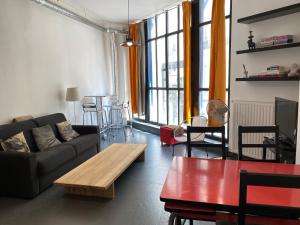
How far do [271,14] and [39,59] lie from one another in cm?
381

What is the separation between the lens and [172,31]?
5.71m

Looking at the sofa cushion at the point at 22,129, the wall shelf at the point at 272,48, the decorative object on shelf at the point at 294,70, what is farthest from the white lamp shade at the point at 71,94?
the decorative object on shelf at the point at 294,70

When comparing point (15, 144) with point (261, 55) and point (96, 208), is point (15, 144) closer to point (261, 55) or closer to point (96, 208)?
point (96, 208)

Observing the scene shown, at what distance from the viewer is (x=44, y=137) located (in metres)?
3.75

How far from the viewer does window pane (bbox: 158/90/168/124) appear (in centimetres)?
630

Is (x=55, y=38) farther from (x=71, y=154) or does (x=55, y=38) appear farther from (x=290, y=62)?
(x=290, y=62)

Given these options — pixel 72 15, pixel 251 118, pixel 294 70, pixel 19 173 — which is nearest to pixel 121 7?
pixel 72 15

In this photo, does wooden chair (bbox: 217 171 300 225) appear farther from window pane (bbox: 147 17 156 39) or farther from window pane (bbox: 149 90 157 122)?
window pane (bbox: 147 17 156 39)

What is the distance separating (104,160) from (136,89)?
12.1 ft

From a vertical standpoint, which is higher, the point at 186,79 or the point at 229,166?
the point at 186,79

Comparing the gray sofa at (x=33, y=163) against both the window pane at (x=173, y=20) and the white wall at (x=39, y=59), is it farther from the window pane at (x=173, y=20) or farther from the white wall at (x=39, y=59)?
the window pane at (x=173, y=20)

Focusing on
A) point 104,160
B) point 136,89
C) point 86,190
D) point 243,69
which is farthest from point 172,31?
point 86,190

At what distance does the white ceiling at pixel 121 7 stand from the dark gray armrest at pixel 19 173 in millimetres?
3557

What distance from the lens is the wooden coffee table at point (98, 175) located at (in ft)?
8.96
